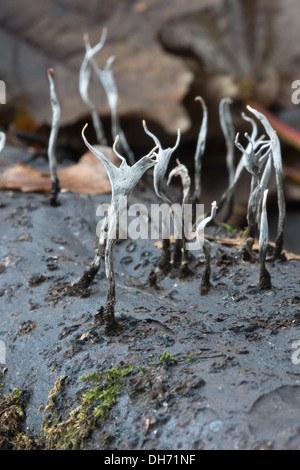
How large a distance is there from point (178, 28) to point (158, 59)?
41cm

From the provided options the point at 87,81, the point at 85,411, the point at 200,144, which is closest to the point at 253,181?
the point at 200,144

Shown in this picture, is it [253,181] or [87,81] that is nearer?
[253,181]

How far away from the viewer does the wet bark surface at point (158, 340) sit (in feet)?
3.48

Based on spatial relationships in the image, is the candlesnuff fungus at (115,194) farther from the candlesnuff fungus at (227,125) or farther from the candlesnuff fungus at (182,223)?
the candlesnuff fungus at (227,125)

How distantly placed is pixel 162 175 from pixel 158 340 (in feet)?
1.57

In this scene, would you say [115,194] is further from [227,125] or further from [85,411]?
[227,125]

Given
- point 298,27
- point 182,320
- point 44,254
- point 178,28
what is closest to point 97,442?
point 182,320

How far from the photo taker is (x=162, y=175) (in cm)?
150

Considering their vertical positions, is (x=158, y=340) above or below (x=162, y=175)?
below

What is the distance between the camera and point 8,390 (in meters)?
1.36

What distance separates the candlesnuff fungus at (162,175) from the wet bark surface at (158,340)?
0.05 metres

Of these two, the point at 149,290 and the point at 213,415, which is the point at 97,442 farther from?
the point at 149,290

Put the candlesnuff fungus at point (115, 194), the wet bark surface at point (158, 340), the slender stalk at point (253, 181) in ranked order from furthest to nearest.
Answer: the slender stalk at point (253, 181), the candlesnuff fungus at point (115, 194), the wet bark surface at point (158, 340)

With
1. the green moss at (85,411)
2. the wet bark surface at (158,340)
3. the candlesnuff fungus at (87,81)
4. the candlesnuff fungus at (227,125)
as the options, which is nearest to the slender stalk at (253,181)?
the wet bark surface at (158,340)
